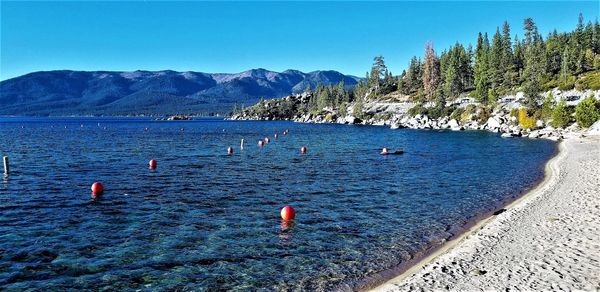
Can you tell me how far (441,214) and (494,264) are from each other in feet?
30.1

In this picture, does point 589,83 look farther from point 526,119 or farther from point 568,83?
point 526,119

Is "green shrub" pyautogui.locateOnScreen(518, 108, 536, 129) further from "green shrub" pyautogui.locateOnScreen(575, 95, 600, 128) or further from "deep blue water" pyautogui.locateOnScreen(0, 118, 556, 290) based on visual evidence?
"deep blue water" pyautogui.locateOnScreen(0, 118, 556, 290)

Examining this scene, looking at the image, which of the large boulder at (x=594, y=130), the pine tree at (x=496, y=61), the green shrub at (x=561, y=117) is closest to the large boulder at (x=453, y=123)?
the pine tree at (x=496, y=61)

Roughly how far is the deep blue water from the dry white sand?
6.26 feet

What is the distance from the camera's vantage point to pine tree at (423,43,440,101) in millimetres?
168375

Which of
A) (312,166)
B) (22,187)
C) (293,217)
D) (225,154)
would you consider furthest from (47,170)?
(293,217)

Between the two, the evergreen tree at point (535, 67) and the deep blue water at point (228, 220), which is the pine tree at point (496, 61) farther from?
the deep blue water at point (228, 220)

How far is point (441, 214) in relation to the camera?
24109 millimetres

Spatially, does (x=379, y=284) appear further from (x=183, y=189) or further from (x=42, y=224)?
(x=183, y=189)

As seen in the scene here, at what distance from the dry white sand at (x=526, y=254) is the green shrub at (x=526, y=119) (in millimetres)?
79357

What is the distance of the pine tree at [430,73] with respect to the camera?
16838cm

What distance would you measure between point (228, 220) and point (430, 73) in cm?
16732

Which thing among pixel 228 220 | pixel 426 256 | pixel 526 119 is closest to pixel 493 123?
pixel 526 119

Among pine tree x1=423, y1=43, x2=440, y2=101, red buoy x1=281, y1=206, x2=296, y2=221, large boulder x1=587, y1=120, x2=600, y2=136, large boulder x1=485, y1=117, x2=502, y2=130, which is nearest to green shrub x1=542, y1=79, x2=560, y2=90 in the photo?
large boulder x1=485, y1=117, x2=502, y2=130
